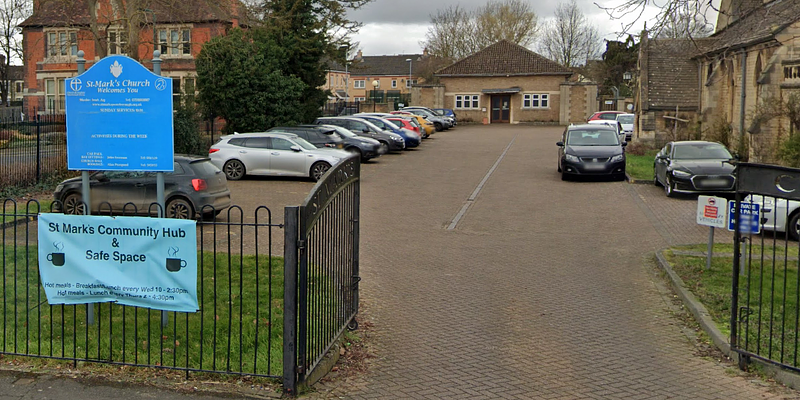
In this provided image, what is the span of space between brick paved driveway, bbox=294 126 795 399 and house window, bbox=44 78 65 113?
3850 cm

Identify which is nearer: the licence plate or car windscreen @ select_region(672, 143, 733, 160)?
the licence plate

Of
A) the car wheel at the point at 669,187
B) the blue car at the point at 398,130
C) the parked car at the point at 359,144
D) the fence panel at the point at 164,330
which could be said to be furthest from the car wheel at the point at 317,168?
the blue car at the point at 398,130

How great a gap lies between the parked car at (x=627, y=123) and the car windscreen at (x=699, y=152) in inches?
849

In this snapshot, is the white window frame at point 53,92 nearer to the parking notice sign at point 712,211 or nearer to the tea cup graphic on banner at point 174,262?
the parking notice sign at point 712,211

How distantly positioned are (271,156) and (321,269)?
56.5 feet

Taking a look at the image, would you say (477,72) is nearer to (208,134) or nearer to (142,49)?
(142,49)

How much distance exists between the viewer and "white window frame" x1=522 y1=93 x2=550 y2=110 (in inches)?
2557

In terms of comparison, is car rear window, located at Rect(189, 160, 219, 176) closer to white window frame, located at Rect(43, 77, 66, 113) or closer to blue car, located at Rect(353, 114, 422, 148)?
blue car, located at Rect(353, 114, 422, 148)

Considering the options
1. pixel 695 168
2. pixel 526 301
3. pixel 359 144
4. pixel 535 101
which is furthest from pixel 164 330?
pixel 535 101

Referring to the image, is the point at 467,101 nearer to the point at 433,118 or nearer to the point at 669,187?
the point at 433,118

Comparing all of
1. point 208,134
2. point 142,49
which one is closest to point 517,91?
point 142,49

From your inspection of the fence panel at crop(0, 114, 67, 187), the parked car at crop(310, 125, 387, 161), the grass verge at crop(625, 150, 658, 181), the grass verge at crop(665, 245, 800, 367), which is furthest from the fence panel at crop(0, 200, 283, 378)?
the parked car at crop(310, 125, 387, 161)

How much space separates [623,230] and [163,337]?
10867 mm

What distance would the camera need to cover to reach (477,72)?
217 feet
